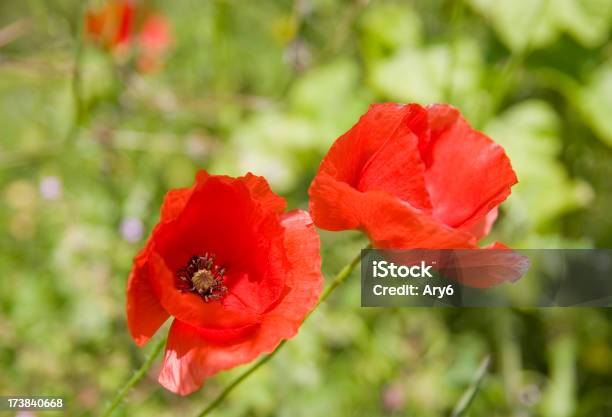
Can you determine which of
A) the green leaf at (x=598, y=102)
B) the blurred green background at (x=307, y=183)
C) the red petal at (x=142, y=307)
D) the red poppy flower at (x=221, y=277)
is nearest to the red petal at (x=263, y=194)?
the red poppy flower at (x=221, y=277)

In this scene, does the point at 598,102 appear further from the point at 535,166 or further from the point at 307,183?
the point at 307,183

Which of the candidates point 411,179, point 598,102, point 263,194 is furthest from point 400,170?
point 598,102

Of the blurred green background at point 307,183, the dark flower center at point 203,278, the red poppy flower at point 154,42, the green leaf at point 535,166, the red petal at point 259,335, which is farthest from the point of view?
the red poppy flower at point 154,42

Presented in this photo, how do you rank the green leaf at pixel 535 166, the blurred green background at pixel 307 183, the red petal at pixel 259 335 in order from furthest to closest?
the green leaf at pixel 535 166
the blurred green background at pixel 307 183
the red petal at pixel 259 335

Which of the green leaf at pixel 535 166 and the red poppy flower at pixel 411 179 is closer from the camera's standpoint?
the red poppy flower at pixel 411 179

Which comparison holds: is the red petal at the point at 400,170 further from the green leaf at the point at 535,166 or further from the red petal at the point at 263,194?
the green leaf at the point at 535,166

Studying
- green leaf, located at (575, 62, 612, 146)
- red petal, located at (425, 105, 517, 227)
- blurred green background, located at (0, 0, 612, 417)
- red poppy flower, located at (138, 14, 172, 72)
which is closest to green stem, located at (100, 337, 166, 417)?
red petal, located at (425, 105, 517, 227)

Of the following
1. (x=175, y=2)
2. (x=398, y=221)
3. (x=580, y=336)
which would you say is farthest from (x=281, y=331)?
(x=175, y=2)
